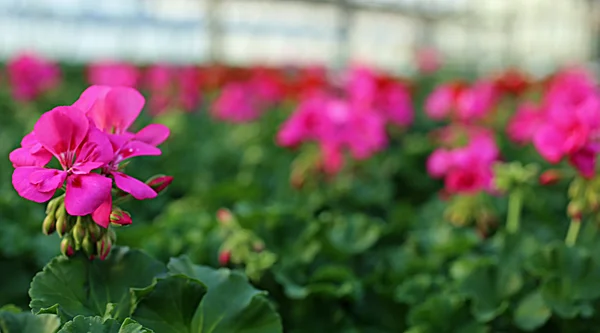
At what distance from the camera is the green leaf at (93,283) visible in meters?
1.13

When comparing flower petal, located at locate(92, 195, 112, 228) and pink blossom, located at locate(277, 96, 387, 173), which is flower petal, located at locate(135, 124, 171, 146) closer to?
flower petal, located at locate(92, 195, 112, 228)

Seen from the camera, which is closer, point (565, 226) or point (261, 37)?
point (565, 226)

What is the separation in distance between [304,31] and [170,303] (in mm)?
16281

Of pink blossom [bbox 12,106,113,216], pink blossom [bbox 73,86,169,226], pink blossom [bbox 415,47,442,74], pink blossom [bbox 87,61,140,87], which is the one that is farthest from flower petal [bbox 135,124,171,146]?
pink blossom [bbox 415,47,442,74]

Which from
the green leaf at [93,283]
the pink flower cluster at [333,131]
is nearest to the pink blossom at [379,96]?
the pink flower cluster at [333,131]

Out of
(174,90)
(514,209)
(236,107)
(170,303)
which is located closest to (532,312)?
(514,209)

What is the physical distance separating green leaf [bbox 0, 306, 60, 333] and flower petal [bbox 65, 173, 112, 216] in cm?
14

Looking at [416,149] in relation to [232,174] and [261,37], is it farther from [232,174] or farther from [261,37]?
[261,37]

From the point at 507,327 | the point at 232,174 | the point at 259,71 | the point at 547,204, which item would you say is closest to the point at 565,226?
the point at 547,204

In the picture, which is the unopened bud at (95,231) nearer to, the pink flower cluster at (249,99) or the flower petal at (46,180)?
the flower petal at (46,180)

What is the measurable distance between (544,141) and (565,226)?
0.70m

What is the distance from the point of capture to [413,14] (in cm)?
2039

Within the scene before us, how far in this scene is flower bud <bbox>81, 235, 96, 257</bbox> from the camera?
3.62ft

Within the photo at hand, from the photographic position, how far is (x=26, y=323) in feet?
3.13
